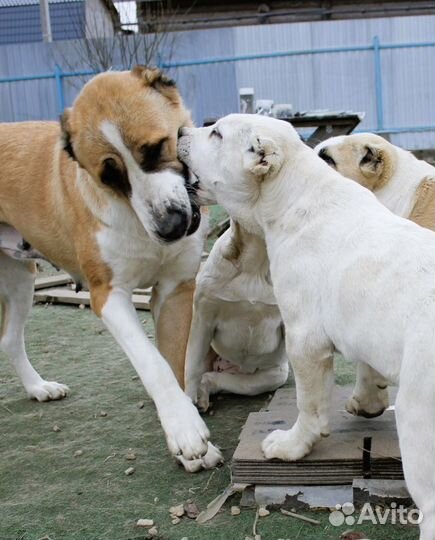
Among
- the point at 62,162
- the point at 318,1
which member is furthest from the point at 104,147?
the point at 318,1

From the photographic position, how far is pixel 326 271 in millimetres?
2338

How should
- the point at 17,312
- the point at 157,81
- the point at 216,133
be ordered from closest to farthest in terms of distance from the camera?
the point at 216,133, the point at 157,81, the point at 17,312

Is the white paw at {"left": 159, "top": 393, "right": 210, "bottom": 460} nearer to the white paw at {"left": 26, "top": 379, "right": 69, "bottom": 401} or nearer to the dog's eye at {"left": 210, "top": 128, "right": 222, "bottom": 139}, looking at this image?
the dog's eye at {"left": 210, "top": 128, "right": 222, "bottom": 139}

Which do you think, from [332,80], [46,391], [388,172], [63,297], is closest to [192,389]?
[46,391]

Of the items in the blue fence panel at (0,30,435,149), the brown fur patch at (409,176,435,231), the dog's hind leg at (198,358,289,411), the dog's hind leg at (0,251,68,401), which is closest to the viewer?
the brown fur patch at (409,176,435,231)

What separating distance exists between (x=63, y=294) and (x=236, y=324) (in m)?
3.25

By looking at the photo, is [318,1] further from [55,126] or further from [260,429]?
[260,429]

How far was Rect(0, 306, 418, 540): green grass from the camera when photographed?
8.09ft

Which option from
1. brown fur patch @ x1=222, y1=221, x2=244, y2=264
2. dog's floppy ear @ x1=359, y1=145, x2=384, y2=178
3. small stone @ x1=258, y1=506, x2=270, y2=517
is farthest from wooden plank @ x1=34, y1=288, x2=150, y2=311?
small stone @ x1=258, y1=506, x2=270, y2=517

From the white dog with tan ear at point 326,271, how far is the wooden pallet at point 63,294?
10.2ft

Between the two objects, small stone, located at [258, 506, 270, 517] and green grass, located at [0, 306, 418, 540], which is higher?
small stone, located at [258, 506, 270, 517]

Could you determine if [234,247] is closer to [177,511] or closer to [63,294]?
[177,511]

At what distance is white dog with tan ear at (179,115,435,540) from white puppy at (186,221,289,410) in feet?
2.02

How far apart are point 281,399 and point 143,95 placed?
4.72ft
